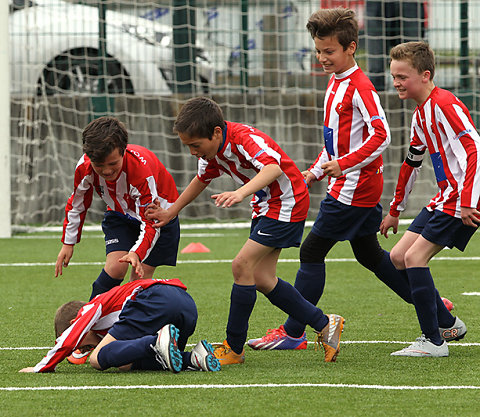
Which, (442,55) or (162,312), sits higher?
(442,55)

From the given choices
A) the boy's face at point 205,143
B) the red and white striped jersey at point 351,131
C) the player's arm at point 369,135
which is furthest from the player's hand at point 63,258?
the player's arm at point 369,135

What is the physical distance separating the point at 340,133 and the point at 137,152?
3.43 ft

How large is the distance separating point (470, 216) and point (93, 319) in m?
1.75

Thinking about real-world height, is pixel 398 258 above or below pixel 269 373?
above

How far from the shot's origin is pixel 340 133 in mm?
4898

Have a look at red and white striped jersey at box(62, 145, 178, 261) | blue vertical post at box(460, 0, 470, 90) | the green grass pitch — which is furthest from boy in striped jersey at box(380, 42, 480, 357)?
blue vertical post at box(460, 0, 470, 90)

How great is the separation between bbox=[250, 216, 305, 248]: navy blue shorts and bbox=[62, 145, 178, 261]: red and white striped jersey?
1.94 ft

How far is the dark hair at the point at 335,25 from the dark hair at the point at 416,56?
288 millimetres

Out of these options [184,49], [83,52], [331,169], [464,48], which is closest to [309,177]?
[331,169]

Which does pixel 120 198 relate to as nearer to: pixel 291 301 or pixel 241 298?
pixel 241 298

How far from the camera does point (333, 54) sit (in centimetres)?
484

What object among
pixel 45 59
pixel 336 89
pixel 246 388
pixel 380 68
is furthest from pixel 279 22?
pixel 246 388

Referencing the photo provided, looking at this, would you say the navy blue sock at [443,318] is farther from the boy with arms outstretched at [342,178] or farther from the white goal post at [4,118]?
the white goal post at [4,118]

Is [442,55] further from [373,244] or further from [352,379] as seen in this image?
[352,379]
